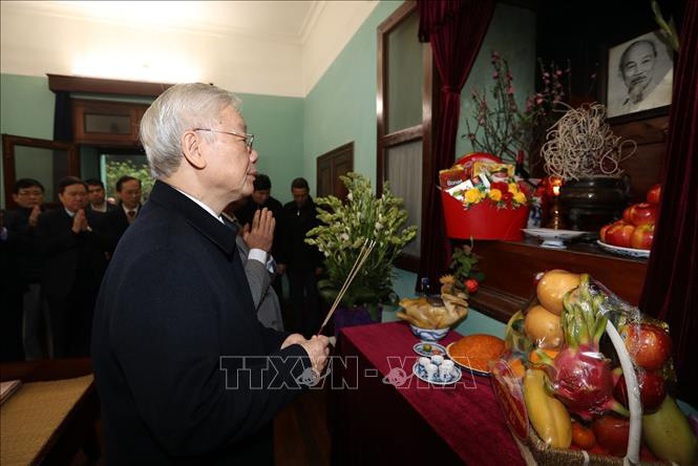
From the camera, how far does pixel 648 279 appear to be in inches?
37.3

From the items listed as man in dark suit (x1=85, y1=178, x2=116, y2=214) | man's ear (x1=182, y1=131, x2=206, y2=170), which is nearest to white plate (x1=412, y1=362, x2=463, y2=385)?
man's ear (x1=182, y1=131, x2=206, y2=170)

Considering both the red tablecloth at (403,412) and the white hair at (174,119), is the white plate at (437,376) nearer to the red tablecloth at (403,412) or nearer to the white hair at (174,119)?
the red tablecloth at (403,412)

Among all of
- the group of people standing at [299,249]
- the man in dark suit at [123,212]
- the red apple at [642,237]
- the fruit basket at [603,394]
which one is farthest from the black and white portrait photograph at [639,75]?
the man in dark suit at [123,212]

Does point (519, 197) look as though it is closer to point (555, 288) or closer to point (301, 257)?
point (555, 288)

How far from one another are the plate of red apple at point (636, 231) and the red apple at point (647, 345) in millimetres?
443

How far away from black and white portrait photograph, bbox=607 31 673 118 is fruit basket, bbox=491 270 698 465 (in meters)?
1.21

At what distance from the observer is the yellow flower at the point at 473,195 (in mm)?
1434

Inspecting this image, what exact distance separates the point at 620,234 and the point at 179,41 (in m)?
5.32

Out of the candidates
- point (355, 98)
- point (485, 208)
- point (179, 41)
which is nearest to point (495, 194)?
point (485, 208)

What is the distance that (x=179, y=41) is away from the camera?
15.9ft

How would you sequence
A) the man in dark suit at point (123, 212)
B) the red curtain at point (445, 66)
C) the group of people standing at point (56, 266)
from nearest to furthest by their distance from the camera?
1. the red curtain at point (445, 66)
2. the group of people standing at point (56, 266)
3. the man in dark suit at point (123, 212)

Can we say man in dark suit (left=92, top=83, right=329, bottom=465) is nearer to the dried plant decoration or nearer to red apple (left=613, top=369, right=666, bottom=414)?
red apple (left=613, top=369, right=666, bottom=414)

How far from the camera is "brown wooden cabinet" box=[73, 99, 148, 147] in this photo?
15.1ft

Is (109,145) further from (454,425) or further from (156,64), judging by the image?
(454,425)
